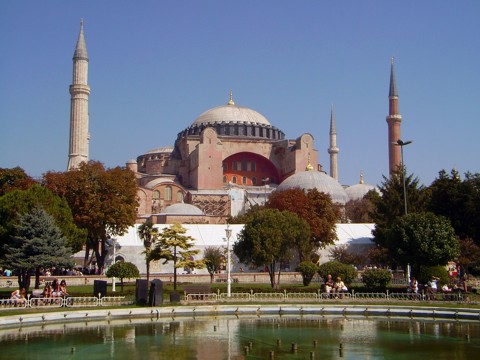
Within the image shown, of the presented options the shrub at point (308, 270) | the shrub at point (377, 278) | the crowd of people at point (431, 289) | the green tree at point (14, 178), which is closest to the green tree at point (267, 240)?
the shrub at point (308, 270)

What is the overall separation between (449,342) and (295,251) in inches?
1028

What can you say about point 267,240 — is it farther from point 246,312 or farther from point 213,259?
point 246,312

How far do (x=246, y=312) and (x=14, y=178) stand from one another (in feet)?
85.5

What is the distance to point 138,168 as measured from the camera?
72938 mm

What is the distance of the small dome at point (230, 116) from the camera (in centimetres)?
7344

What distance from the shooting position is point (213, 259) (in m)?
34.6

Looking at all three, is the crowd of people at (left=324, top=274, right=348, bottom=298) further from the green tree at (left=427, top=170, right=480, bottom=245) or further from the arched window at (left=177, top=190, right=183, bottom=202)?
the arched window at (left=177, top=190, right=183, bottom=202)

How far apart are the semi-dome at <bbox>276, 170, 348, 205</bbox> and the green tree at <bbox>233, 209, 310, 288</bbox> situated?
28.8 m

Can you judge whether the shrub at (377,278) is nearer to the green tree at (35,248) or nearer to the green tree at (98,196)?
the green tree at (35,248)

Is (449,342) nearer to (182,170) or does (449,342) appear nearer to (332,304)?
A: (332,304)

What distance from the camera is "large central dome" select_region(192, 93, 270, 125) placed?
73312 millimetres

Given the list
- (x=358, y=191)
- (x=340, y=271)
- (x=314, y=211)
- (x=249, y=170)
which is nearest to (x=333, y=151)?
(x=358, y=191)

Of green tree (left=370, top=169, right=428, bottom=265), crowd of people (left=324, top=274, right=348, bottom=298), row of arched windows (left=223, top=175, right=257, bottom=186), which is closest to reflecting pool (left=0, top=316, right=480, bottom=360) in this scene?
crowd of people (left=324, top=274, right=348, bottom=298)

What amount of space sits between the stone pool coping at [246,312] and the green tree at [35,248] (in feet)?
15.3
